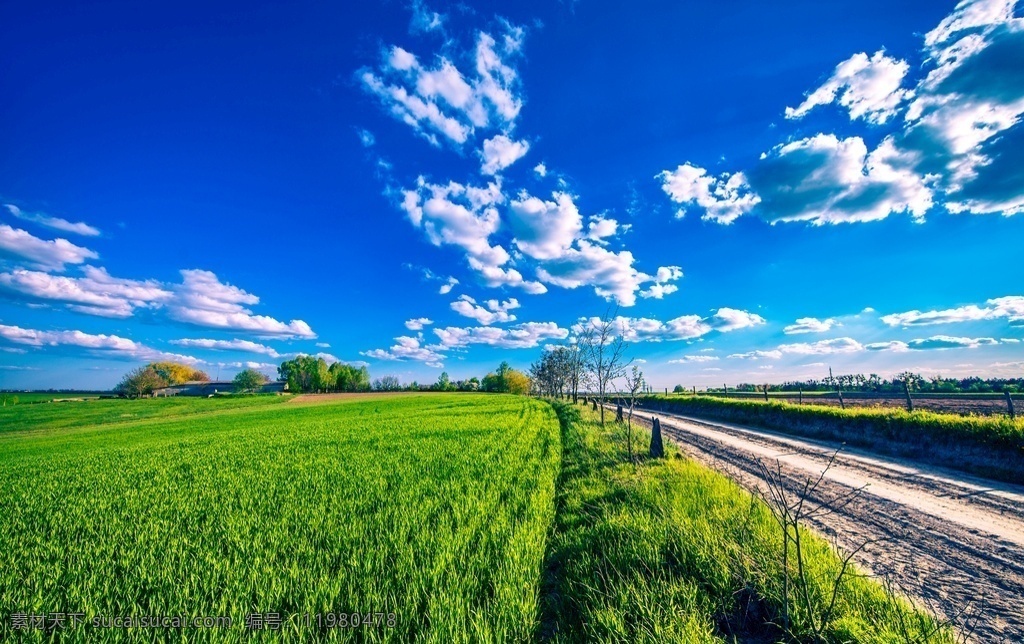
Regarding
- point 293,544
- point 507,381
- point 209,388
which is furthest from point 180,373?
point 293,544

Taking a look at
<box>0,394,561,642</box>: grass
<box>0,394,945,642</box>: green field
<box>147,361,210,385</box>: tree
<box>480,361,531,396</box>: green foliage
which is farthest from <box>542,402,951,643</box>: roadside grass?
<box>147,361,210,385</box>: tree

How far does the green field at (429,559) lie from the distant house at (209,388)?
430 ft

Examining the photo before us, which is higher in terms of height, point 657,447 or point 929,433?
point 929,433

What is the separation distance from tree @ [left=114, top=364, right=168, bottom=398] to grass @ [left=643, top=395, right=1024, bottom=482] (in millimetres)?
124868

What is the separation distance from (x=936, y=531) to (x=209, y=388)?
6385 inches

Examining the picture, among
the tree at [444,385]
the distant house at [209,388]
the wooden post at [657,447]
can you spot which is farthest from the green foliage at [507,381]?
the wooden post at [657,447]

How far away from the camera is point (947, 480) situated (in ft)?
31.8

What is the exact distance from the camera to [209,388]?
413ft

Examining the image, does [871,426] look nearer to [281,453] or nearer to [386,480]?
[386,480]

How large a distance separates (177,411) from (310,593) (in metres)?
64.2

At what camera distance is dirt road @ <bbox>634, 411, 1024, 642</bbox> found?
4.16 metres

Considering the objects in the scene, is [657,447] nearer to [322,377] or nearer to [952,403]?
[952,403]

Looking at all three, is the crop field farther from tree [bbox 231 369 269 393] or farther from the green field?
tree [bbox 231 369 269 393]

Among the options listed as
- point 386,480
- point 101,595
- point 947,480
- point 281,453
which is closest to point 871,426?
point 947,480
